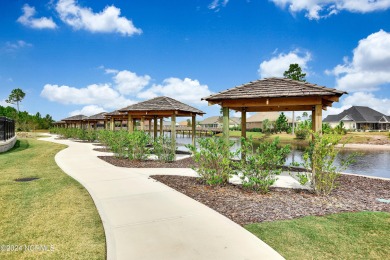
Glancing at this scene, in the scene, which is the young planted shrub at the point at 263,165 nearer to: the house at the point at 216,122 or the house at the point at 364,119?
the house at the point at 364,119

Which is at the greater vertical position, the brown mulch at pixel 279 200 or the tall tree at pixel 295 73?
the tall tree at pixel 295 73

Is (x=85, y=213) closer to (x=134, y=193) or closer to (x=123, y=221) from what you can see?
(x=123, y=221)

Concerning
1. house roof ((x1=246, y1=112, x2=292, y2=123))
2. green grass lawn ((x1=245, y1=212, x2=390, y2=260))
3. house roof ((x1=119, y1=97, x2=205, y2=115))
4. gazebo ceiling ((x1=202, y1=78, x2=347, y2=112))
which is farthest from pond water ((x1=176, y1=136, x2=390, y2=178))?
house roof ((x1=246, y1=112, x2=292, y2=123))

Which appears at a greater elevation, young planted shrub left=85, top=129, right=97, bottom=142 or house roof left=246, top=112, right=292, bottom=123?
house roof left=246, top=112, right=292, bottom=123

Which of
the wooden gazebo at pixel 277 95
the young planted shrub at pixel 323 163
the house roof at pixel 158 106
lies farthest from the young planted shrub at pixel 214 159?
the house roof at pixel 158 106

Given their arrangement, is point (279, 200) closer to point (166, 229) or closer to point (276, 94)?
point (166, 229)

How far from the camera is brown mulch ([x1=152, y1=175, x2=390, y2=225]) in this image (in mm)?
5754

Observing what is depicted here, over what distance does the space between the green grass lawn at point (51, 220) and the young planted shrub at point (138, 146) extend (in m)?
5.20

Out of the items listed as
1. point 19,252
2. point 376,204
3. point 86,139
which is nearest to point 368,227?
point 376,204

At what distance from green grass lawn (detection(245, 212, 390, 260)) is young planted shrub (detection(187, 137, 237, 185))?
9.96 feet

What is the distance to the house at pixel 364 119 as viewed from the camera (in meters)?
61.2

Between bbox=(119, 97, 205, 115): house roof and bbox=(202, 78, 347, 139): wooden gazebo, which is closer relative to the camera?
bbox=(202, 78, 347, 139): wooden gazebo

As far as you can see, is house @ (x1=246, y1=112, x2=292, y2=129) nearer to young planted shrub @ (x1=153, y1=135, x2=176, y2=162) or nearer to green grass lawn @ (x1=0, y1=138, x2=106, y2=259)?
young planted shrub @ (x1=153, y1=135, x2=176, y2=162)

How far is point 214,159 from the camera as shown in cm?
819
